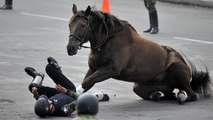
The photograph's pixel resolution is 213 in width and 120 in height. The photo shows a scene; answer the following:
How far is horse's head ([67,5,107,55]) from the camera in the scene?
8.56 metres

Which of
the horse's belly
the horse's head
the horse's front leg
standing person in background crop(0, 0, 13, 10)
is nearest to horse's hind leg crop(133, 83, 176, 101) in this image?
the horse's belly

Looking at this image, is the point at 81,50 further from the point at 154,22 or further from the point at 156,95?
the point at 156,95

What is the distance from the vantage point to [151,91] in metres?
9.77

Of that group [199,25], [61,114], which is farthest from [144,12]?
[61,114]

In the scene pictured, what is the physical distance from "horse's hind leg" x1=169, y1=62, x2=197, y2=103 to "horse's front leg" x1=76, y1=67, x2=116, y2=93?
111 centimetres

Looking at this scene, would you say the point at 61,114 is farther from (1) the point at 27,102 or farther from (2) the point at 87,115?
(2) the point at 87,115

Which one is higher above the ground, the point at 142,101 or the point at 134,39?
the point at 134,39

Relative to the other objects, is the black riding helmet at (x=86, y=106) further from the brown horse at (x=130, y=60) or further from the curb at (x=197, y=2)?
the curb at (x=197, y=2)

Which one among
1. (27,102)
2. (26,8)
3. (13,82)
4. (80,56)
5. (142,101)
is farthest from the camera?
(26,8)

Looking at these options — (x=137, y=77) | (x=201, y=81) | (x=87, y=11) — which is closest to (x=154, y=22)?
(x=201, y=81)

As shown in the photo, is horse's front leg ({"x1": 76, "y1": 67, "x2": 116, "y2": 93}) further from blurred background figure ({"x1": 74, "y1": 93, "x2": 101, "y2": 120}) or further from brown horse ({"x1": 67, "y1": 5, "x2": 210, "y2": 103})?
blurred background figure ({"x1": 74, "y1": 93, "x2": 101, "y2": 120})

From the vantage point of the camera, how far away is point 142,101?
9961mm

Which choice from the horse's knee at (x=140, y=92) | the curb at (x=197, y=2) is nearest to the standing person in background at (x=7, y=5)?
the curb at (x=197, y=2)

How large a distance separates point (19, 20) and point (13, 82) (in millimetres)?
8207
